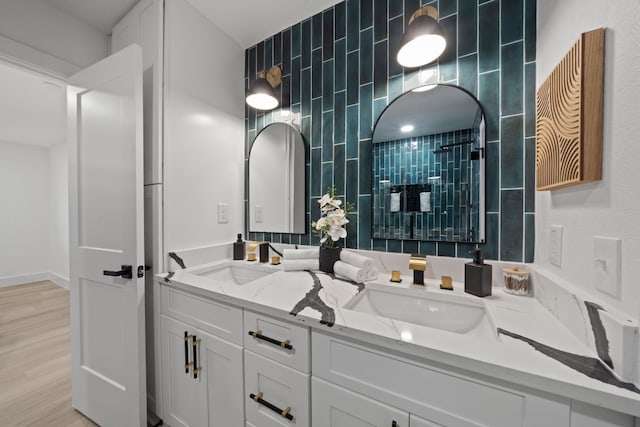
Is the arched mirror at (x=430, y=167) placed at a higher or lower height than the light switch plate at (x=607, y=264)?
higher

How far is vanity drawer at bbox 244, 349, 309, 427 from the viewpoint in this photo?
792 mm

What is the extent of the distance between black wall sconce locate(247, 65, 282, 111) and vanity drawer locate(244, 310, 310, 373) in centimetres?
125

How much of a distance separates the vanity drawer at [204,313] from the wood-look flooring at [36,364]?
98 centimetres

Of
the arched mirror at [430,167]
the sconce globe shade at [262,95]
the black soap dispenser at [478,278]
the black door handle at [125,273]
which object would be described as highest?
the sconce globe shade at [262,95]

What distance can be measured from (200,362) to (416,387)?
963 millimetres

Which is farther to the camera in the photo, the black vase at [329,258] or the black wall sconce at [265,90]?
the black wall sconce at [265,90]

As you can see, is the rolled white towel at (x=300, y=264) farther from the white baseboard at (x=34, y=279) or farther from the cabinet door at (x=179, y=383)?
the white baseboard at (x=34, y=279)

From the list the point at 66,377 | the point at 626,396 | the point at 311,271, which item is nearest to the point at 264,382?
the point at 311,271

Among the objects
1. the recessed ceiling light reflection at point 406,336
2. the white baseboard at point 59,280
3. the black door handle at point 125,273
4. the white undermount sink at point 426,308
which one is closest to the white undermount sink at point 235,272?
the black door handle at point 125,273

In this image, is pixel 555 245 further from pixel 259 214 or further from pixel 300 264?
pixel 259 214

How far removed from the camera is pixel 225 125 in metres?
1.64

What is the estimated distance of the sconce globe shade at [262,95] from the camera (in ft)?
4.74

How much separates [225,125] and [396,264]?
1424 millimetres

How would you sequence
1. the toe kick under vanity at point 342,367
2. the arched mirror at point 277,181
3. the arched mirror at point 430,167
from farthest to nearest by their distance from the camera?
1. the arched mirror at point 277,181
2. the arched mirror at point 430,167
3. the toe kick under vanity at point 342,367
